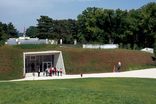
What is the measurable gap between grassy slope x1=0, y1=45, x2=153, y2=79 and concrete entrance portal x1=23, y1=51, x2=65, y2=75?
2.55 feet

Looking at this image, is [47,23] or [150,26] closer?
[150,26]

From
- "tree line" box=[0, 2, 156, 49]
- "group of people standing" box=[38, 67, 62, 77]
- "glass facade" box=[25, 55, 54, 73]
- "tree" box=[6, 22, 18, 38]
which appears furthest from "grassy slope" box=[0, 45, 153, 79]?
"tree" box=[6, 22, 18, 38]

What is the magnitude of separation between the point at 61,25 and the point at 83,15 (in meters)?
19.6

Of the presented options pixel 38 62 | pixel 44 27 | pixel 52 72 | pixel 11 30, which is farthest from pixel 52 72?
pixel 11 30

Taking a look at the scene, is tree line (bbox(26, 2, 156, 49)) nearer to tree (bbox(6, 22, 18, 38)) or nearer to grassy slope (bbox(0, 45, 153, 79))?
grassy slope (bbox(0, 45, 153, 79))

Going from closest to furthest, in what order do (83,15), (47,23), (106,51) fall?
(106,51) → (83,15) → (47,23)

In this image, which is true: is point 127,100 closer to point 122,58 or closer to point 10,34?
point 122,58

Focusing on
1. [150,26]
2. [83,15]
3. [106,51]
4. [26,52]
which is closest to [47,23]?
[83,15]

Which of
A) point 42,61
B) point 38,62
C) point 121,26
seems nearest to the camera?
point 38,62

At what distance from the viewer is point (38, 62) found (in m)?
63.7

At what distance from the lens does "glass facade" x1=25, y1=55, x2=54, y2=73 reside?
62188 millimetres

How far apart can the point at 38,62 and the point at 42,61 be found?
2.38 feet

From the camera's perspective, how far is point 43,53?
206 feet

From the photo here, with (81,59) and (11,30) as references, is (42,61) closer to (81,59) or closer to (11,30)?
(81,59)
